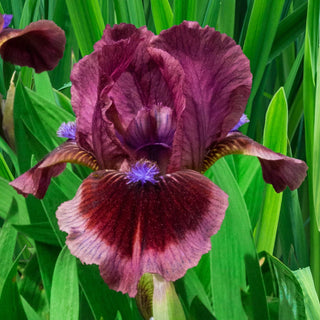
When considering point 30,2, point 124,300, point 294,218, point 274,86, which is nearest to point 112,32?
point 124,300

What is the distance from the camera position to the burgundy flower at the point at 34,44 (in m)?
1.23

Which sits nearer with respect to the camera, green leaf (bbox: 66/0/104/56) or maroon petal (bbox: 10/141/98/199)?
maroon petal (bbox: 10/141/98/199)

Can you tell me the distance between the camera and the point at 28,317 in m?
0.77

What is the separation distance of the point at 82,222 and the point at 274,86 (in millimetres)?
1226

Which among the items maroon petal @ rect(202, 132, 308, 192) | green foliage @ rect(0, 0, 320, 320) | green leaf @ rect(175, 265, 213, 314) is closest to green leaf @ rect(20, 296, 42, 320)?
green foliage @ rect(0, 0, 320, 320)

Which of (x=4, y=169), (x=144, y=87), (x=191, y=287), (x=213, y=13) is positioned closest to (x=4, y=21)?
(x=4, y=169)

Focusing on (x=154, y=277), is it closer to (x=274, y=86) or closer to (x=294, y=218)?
(x=294, y=218)

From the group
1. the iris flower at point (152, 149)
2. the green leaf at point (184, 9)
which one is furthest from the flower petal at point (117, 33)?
the green leaf at point (184, 9)

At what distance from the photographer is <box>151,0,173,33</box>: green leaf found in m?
1.21

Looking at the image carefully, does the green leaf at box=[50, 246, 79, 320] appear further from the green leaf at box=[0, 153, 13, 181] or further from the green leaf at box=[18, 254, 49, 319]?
the green leaf at box=[0, 153, 13, 181]

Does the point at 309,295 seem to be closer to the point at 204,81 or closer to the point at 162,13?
the point at 204,81

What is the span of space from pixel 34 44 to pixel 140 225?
83 cm

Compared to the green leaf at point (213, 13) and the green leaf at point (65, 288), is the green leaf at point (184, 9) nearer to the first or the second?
the green leaf at point (213, 13)

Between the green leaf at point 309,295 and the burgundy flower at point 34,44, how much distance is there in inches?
27.8
